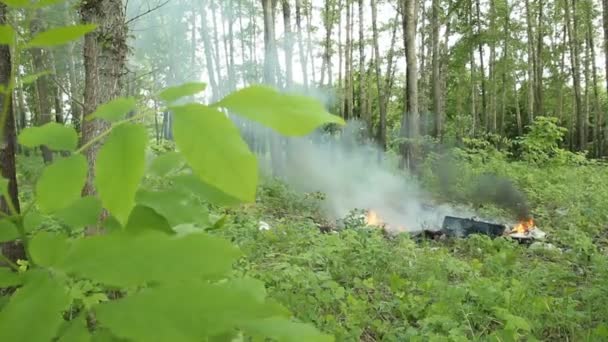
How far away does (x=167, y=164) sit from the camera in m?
0.75

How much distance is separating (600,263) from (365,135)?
18.3 m

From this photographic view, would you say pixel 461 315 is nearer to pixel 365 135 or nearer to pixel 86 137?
pixel 86 137

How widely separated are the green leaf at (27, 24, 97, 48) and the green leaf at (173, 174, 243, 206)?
281 millimetres

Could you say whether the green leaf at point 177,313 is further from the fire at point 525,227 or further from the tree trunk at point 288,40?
the tree trunk at point 288,40

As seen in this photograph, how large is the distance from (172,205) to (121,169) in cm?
25

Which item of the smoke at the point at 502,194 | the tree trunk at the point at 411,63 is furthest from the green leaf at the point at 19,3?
Result: the tree trunk at the point at 411,63

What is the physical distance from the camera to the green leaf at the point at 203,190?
2.31 feet

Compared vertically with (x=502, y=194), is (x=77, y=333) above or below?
above

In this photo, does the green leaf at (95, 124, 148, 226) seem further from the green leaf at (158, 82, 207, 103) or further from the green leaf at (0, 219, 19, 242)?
the green leaf at (0, 219, 19, 242)

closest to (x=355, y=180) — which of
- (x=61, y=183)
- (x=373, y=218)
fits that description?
(x=373, y=218)

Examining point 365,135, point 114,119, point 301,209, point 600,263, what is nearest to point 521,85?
point 365,135

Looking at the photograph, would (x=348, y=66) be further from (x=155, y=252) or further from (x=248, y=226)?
(x=155, y=252)

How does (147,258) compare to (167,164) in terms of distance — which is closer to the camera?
(147,258)

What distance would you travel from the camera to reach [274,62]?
14.7 metres
